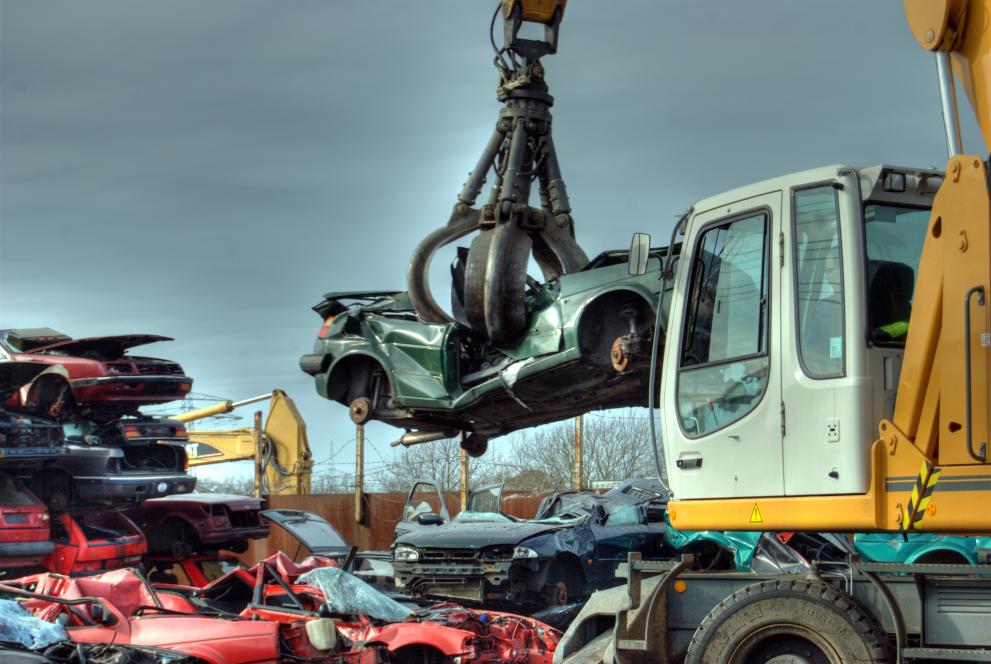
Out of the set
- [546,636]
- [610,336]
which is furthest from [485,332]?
[546,636]

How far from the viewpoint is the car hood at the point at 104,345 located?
1628 cm

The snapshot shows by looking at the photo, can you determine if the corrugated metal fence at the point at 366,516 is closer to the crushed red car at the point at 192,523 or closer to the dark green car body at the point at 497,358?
the crushed red car at the point at 192,523

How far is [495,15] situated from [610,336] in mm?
4218

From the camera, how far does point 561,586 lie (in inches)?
497

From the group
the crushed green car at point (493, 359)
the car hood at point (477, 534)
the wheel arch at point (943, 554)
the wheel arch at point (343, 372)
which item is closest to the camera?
the wheel arch at point (943, 554)

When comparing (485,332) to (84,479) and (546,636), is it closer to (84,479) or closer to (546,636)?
(546,636)

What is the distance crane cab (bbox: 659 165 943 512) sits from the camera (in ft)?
19.0

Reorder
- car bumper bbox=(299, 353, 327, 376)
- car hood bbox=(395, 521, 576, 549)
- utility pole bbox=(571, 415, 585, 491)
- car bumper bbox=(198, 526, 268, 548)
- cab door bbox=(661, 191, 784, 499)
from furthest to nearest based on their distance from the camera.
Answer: car bumper bbox=(198, 526, 268, 548)
utility pole bbox=(571, 415, 585, 491)
car bumper bbox=(299, 353, 327, 376)
car hood bbox=(395, 521, 576, 549)
cab door bbox=(661, 191, 784, 499)

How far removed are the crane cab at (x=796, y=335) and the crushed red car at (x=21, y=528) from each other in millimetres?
11068

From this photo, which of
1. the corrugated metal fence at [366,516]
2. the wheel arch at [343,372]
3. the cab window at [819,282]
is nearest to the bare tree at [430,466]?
the corrugated metal fence at [366,516]

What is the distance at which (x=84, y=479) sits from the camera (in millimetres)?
16297

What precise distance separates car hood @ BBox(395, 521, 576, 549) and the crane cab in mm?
6164

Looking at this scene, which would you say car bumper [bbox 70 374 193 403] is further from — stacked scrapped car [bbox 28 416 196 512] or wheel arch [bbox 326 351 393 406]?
wheel arch [bbox 326 351 393 406]

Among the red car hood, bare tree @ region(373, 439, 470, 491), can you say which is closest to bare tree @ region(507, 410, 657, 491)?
bare tree @ region(373, 439, 470, 491)
